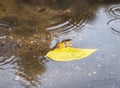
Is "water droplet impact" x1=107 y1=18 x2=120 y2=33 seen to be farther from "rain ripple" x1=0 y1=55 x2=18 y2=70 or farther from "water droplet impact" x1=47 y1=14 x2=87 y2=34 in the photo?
"rain ripple" x1=0 y1=55 x2=18 y2=70

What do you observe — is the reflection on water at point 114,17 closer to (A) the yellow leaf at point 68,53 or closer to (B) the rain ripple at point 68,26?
(B) the rain ripple at point 68,26

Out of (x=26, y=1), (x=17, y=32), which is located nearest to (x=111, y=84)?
(x=17, y=32)

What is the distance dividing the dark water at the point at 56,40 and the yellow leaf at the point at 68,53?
45 mm

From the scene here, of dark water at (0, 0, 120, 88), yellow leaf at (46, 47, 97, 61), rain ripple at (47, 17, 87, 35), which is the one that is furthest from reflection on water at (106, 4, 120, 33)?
yellow leaf at (46, 47, 97, 61)

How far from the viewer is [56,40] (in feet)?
9.34

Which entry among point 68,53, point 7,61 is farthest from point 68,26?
point 7,61

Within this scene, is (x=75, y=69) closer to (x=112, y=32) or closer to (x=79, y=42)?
(x=79, y=42)

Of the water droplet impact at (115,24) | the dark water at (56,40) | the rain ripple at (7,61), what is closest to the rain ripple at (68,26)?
the dark water at (56,40)

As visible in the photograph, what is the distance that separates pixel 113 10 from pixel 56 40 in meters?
0.73

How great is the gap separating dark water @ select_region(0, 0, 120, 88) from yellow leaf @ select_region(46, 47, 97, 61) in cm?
5

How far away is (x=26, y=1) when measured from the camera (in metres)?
3.46

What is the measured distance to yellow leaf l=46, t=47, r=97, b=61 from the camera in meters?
2.63

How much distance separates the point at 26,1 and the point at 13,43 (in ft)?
2.59

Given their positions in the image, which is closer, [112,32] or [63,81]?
[63,81]
